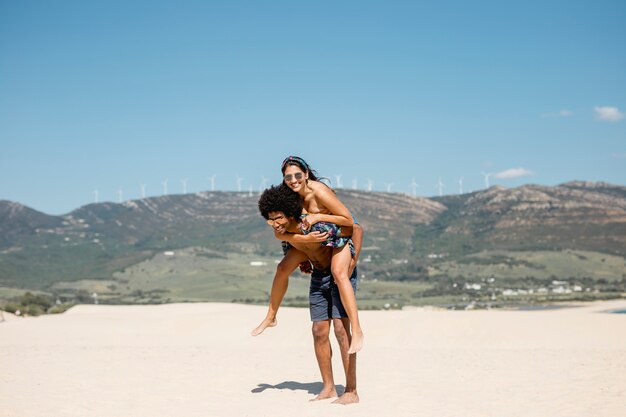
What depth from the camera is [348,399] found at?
8.92 meters

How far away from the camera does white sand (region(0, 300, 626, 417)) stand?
8.81 metres

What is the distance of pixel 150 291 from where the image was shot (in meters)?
64.2

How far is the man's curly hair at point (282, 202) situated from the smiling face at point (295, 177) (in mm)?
65

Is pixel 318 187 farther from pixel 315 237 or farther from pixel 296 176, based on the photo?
pixel 315 237

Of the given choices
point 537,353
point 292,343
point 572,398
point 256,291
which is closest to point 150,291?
point 256,291

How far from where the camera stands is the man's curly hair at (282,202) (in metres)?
8.40

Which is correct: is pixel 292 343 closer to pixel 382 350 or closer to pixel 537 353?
pixel 382 350

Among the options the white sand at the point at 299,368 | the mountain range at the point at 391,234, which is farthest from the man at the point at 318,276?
the mountain range at the point at 391,234

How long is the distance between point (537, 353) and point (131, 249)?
9472 cm

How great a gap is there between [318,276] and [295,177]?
1259mm

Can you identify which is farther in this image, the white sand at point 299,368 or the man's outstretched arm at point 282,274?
the man's outstretched arm at point 282,274

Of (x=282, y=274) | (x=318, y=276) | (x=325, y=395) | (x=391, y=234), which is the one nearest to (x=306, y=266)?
(x=318, y=276)

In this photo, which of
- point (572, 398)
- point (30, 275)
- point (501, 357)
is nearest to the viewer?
point (572, 398)

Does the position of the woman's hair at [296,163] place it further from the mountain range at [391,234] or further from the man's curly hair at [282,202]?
the mountain range at [391,234]
